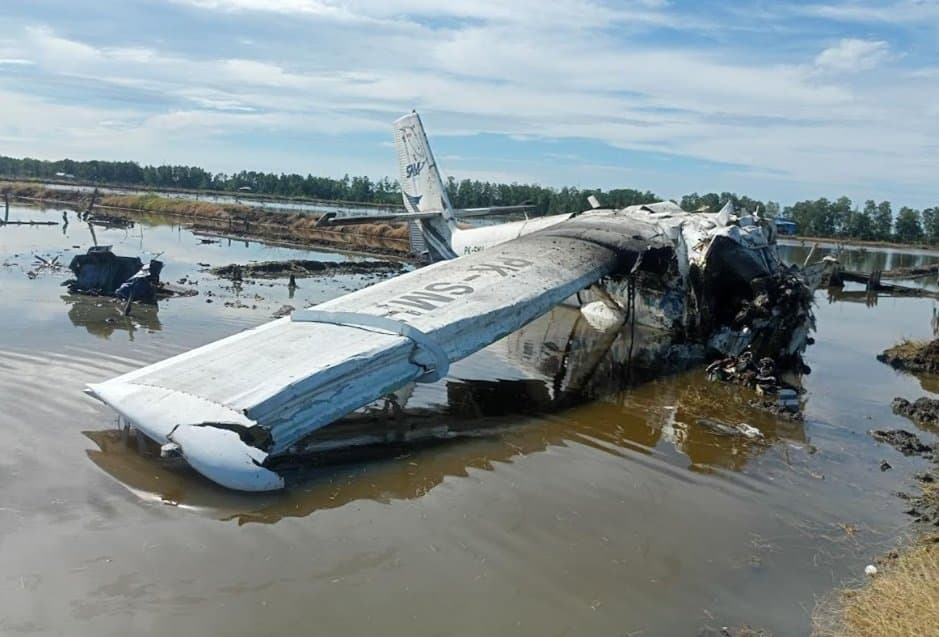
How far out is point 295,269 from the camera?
2595 centimetres

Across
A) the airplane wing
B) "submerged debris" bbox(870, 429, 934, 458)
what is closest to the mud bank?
the airplane wing

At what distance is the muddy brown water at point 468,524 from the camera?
5418 millimetres

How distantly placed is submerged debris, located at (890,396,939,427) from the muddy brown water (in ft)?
1.58

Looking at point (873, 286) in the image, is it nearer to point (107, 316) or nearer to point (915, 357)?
point (915, 357)

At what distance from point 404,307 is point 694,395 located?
5.30 m

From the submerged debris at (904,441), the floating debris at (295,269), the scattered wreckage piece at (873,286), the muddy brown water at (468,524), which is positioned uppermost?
the scattered wreckage piece at (873,286)

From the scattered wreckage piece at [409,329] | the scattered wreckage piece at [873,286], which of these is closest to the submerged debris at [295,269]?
the scattered wreckage piece at [409,329]

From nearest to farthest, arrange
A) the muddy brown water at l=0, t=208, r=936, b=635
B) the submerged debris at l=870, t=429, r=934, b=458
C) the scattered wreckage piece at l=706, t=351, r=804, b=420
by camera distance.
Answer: the muddy brown water at l=0, t=208, r=936, b=635, the submerged debris at l=870, t=429, r=934, b=458, the scattered wreckage piece at l=706, t=351, r=804, b=420

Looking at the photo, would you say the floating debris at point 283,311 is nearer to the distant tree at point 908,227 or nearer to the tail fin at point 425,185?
the tail fin at point 425,185

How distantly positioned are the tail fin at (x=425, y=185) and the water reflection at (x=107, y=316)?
28.9ft

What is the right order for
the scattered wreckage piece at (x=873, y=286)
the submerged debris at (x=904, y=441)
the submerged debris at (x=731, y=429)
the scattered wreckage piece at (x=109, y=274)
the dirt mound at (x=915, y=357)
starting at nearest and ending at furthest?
the submerged debris at (x=904, y=441) → the submerged debris at (x=731, y=429) → the dirt mound at (x=915, y=357) → the scattered wreckage piece at (x=109, y=274) → the scattered wreckage piece at (x=873, y=286)

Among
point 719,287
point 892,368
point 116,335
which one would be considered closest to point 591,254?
point 719,287

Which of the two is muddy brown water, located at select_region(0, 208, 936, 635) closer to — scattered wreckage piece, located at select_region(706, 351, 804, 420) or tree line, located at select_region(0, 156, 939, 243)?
scattered wreckage piece, located at select_region(706, 351, 804, 420)

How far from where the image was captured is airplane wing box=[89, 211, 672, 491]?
717 centimetres
